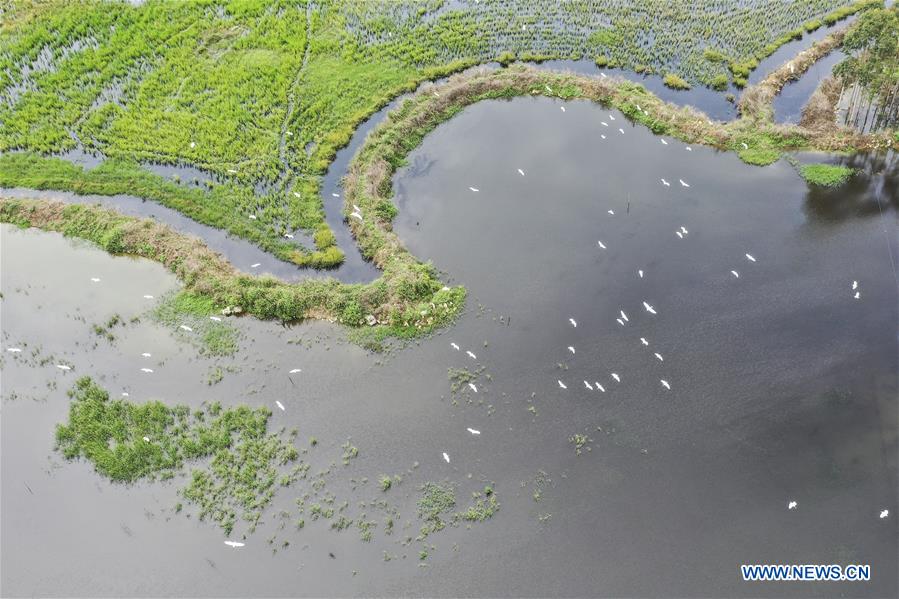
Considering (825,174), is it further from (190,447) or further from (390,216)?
(190,447)

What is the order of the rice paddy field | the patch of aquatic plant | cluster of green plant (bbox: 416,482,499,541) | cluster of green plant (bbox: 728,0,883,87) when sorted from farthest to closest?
cluster of green plant (bbox: 728,0,883,87), the patch of aquatic plant, cluster of green plant (bbox: 416,482,499,541), the rice paddy field

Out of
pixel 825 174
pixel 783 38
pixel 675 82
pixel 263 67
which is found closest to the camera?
pixel 825 174

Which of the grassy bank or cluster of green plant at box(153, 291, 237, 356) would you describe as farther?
the grassy bank

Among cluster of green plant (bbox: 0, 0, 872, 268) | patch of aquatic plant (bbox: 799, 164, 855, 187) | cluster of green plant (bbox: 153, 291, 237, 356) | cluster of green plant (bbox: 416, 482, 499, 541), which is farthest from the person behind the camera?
cluster of green plant (bbox: 0, 0, 872, 268)

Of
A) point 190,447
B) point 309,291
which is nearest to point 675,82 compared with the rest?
point 309,291

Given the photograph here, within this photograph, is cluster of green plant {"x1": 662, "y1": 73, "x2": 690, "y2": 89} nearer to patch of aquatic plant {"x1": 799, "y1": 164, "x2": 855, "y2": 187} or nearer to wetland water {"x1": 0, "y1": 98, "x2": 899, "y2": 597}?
wetland water {"x1": 0, "y1": 98, "x2": 899, "y2": 597}

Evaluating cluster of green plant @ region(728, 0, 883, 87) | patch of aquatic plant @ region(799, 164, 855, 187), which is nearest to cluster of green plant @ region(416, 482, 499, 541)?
patch of aquatic plant @ region(799, 164, 855, 187)

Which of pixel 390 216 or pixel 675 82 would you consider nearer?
pixel 390 216
